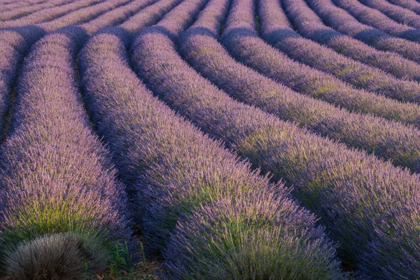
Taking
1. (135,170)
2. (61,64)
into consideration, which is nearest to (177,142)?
(135,170)

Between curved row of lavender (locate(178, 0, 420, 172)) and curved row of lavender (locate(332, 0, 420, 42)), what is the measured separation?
5.54m

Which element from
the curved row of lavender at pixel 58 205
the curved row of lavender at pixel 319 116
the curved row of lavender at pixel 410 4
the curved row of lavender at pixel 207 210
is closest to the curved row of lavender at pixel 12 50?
the curved row of lavender at pixel 58 205

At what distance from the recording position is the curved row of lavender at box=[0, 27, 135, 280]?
2.03 meters

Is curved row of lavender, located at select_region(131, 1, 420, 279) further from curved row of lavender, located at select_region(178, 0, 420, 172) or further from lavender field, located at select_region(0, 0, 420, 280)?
curved row of lavender, located at select_region(178, 0, 420, 172)

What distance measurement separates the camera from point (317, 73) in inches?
262

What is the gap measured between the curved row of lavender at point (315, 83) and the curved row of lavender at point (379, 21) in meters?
4.14

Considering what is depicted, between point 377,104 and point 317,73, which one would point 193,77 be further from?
point 377,104

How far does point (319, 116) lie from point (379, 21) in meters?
10.2

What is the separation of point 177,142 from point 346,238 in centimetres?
167

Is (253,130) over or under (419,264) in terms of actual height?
under

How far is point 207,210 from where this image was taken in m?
2.21

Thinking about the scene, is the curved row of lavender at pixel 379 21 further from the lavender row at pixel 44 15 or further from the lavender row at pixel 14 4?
the lavender row at pixel 14 4

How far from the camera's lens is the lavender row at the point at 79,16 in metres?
13.1

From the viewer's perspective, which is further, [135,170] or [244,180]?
[135,170]
